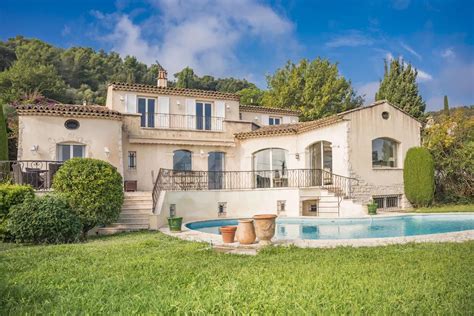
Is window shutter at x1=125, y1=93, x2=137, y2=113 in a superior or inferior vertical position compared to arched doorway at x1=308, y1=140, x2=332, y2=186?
superior

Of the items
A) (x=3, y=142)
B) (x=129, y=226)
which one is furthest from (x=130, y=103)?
(x=129, y=226)

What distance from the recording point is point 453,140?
20.9 meters

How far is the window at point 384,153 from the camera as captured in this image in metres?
20.3

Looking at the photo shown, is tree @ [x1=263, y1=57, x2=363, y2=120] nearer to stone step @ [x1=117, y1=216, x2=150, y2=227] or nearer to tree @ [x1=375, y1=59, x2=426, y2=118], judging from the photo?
tree @ [x1=375, y1=59, x2=426, y2=118]

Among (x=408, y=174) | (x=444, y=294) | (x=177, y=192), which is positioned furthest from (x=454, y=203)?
(x=444, y=294)

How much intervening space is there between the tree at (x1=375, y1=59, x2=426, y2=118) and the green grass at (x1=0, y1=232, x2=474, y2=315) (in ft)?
86.2

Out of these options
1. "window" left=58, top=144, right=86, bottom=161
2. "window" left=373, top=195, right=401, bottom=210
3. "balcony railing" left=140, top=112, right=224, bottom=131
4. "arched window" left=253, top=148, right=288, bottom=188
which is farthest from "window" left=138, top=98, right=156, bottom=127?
"window" left=373, top=195, right=401, bottom=210

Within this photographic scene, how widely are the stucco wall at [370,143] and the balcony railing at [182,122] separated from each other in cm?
880

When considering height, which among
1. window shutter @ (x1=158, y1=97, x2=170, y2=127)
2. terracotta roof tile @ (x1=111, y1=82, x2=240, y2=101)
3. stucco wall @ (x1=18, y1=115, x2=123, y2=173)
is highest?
terracotta roof tile @ (x1=111, y1=82, x2=240, y2=101)

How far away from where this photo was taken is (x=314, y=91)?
38.7 m

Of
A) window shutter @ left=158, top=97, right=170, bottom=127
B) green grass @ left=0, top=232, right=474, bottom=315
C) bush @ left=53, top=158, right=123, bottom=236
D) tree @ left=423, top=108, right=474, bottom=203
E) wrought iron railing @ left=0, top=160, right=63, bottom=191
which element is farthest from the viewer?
window shutter @ left=158, top=97, right=170, bottom=127

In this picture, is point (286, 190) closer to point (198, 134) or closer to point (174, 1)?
point (198, 134)

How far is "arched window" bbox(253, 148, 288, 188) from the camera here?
74.5ft

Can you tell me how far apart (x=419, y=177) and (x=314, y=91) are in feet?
67.0
